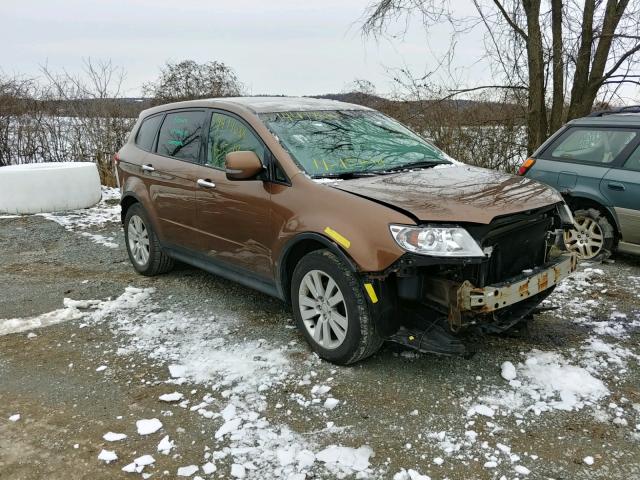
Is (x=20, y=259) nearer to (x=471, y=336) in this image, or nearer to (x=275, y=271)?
(x=275, y=271)

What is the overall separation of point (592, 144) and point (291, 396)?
4.64 metres

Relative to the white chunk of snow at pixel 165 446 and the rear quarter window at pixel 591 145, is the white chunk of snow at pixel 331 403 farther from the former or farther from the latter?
the rear quarter window at pixel 591 145

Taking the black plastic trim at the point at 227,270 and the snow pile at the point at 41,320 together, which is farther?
the snow pile at the point at 41,320

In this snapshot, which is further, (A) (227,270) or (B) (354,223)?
(A) (227,270)

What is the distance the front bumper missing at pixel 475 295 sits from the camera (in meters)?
3.10

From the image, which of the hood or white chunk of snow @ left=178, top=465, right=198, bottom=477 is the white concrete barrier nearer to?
the hood

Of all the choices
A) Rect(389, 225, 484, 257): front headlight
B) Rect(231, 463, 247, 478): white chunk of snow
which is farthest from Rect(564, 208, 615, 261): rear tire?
Rect(231, 463, 247, 478): white chunk of snow

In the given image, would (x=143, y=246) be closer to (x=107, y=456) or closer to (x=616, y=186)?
(x=107, y=456)

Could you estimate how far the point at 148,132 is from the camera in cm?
573

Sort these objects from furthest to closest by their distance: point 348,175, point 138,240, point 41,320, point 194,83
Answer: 1. point 194,83
2. point 138,240
3. point 41,320
4. point 348,175

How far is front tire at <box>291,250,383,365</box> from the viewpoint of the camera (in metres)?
3.38

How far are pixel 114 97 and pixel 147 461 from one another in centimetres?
1348

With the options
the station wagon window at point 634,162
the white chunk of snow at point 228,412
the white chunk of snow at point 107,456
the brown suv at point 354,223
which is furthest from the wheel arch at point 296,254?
the station wagon window at point 634,162

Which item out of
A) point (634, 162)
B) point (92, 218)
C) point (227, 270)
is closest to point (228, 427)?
point (227, 270)
